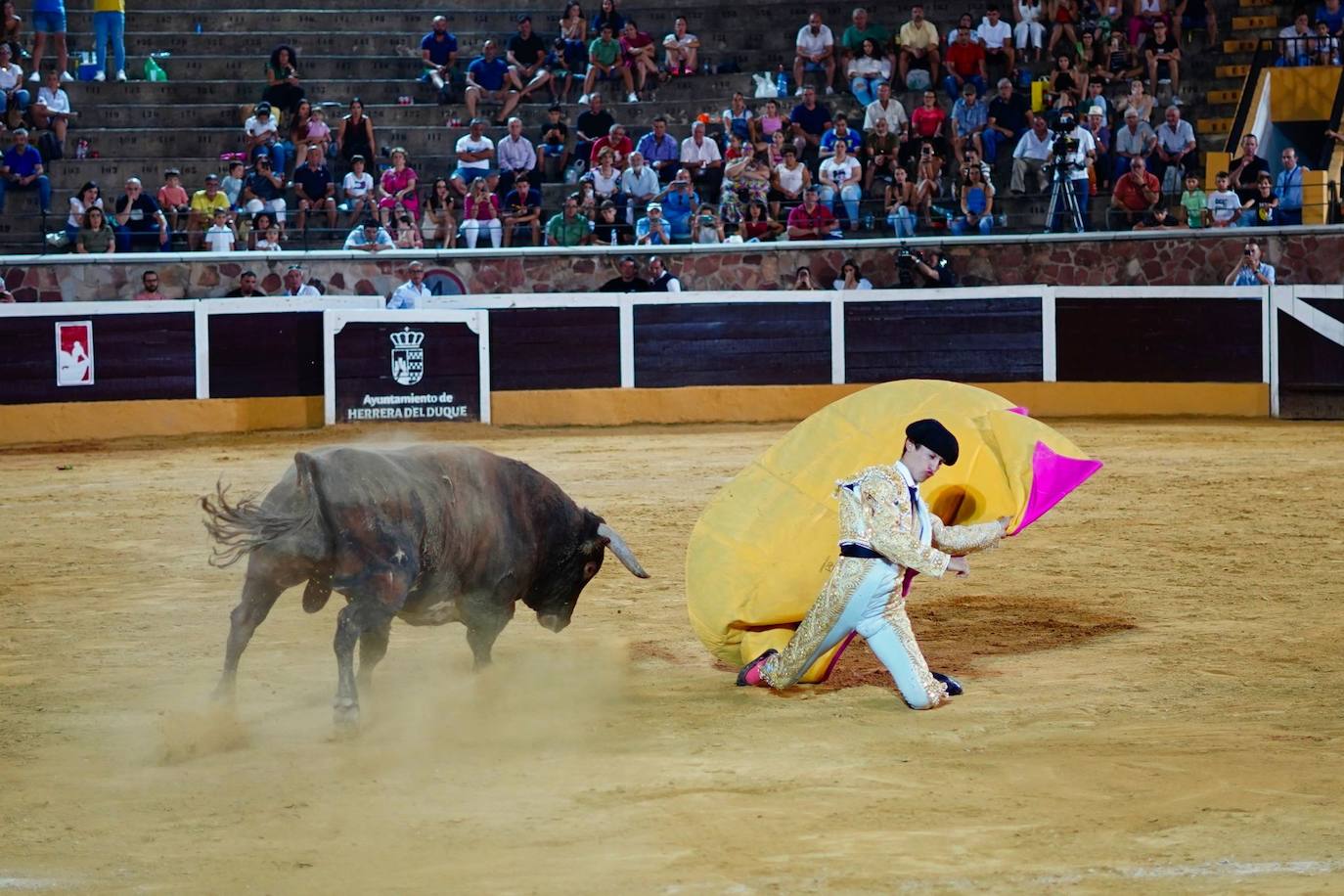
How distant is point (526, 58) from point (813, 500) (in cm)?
1513

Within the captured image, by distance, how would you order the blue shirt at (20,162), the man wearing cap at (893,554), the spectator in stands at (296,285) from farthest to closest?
1. the blue shirt at (20,162)
2. the spectator in stands at (296,285)
3. the man wearing cap at (893,554)

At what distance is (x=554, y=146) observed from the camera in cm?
1983

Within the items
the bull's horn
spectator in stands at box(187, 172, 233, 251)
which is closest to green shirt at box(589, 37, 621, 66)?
spectator in stands at box(187, 172, 233, 251)

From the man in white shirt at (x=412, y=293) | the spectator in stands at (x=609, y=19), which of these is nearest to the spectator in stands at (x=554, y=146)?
the spectator in stands at (x=609, y=19)

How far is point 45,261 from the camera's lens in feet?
57.1

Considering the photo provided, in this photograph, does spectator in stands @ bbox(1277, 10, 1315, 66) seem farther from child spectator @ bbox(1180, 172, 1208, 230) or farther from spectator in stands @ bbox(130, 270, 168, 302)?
spectator in stands @ bbox(130, 270, 168, 302)

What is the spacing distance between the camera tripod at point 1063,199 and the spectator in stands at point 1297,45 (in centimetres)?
341

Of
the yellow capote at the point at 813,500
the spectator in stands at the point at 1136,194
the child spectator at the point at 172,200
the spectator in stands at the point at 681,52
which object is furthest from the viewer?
the spectator in stands at the point at 681,52

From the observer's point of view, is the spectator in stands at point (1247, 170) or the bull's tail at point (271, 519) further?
the spectator in stands at point (1247, 170)

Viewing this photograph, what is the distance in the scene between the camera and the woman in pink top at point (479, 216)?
60.0ft

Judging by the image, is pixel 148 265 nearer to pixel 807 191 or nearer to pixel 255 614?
pixel 807 191

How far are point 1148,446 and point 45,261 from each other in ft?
35.4

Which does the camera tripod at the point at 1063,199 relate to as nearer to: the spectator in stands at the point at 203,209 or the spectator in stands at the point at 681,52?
the spectator in stands at the point at 681,52

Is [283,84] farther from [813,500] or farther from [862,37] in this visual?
[813,500]
